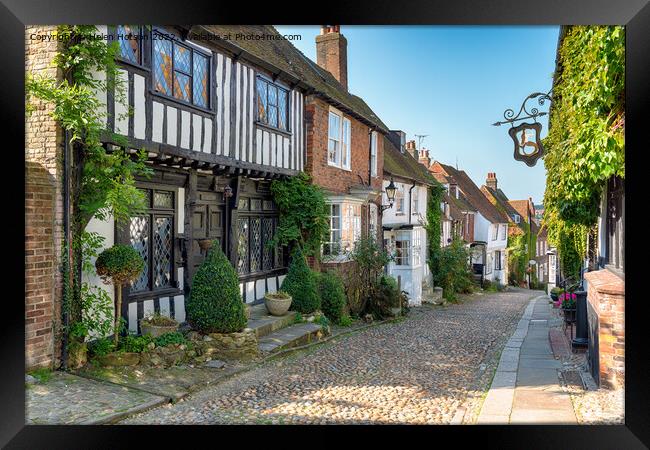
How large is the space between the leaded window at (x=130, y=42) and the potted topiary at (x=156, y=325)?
3.34 meters

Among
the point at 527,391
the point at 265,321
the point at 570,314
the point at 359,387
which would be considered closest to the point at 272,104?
the point at 265,321

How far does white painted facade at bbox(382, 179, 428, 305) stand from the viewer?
17297 millimetres

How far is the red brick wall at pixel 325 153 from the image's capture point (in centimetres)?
1152

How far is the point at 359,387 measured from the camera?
6426 mm

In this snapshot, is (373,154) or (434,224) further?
(434,224)

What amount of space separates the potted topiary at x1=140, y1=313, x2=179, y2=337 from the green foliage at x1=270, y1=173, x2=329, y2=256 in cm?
413

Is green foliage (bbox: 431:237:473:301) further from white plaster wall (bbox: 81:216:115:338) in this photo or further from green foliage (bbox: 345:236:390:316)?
white plaster wall (bbox: 81:216:115:338)

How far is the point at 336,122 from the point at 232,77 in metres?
4.24

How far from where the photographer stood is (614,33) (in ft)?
15.6

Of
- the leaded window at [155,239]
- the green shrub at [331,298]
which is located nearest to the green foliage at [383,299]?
the green shrub at [331,298]

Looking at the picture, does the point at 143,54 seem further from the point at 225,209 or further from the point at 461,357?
the point at 461,357

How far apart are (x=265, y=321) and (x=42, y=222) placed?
13.3ft
